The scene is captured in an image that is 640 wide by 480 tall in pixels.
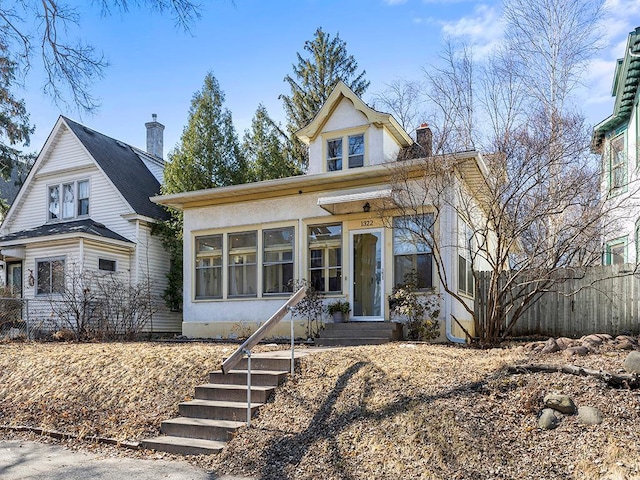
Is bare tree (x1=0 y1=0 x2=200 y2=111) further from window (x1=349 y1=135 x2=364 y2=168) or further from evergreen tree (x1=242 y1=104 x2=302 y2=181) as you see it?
evergreen tree (x1=242 y1=104 x2=302 y2=181)

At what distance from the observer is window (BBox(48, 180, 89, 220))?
1917 centimetres

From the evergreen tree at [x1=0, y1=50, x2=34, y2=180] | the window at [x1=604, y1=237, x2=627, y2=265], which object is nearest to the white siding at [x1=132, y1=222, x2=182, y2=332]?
the evergreen tree at [x1=0, y1=50, x2=34, y2=180]

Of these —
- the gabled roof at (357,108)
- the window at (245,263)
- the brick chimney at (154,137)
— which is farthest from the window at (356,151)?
the brick chimney at (154,137)

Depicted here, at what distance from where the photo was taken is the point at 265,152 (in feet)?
72.8

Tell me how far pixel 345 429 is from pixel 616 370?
306 cm

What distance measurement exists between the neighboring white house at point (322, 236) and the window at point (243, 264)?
0.03 m

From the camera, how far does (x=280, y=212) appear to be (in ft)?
43.6

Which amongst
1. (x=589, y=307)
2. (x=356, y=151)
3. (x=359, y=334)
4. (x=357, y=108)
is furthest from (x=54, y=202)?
(x=589, y=307)

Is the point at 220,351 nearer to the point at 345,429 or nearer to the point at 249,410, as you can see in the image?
the point at 249,410

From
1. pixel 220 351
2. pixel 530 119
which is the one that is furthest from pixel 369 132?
pixel 220 351

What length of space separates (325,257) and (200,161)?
8646mm

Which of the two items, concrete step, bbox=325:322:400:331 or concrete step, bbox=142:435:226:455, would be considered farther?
concrete step, bbox=325:322:400:331

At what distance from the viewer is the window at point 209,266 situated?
46.4 feet

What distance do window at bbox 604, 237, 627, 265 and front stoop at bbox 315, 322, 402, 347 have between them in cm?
678
